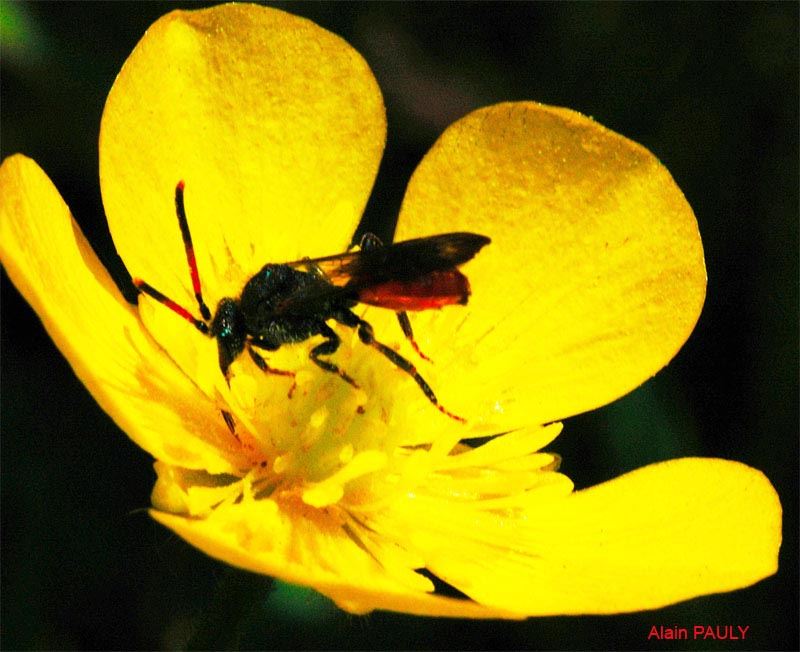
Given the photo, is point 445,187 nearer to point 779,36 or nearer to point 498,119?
point 498,119

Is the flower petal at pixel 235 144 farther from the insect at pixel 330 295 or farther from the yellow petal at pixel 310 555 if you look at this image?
the yellow petal at pixel 310 555

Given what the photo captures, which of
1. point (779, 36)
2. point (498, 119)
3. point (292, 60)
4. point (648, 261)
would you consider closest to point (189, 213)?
point (292, 60)

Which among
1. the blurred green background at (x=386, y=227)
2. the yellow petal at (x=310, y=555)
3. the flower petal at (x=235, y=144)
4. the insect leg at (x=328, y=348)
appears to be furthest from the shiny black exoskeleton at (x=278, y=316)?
the blurred green background at (x=386, y=227)

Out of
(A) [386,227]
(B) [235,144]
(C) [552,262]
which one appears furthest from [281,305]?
(A) [386,227]

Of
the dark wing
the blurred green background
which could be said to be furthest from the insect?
the blurred green background

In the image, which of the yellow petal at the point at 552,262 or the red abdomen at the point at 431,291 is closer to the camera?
the red abdomen at the point at 431,291

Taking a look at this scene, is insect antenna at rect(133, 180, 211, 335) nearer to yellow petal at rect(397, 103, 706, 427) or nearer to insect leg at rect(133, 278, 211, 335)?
insect leg at rect(133, 278, 211, 335)
